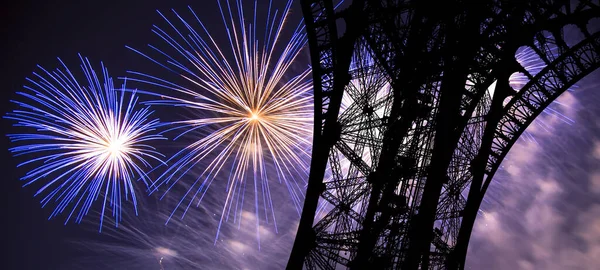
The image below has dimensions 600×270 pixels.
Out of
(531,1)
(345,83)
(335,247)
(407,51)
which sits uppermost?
(531,1)

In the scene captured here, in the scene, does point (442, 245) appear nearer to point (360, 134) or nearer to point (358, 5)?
point (360, 134)

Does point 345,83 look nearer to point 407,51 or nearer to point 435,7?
point 407,51

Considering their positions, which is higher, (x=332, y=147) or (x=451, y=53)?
(x=451, y=53)

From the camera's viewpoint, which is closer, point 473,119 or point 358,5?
point 358,5

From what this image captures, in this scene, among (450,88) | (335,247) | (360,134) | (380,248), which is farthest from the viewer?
(360,134)

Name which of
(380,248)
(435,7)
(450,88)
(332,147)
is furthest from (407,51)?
(380,248)

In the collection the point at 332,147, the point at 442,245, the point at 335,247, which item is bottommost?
the point at 335,247

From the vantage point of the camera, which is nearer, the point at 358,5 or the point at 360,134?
the point at 358,5

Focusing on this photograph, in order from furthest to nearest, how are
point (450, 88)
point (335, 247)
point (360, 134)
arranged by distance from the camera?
point (360, 134) → point (335, 247) → point (450, 88)

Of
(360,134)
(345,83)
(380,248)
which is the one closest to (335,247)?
(380,248)
